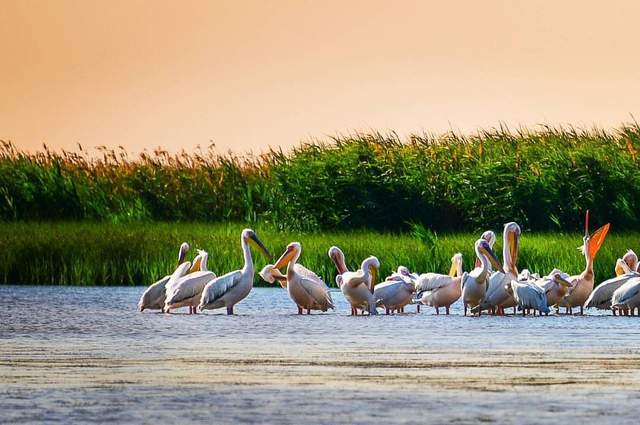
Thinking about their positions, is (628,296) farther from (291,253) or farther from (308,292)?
(291,253)

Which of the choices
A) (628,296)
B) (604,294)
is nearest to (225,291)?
(604,294)

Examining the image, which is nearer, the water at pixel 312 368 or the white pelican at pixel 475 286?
the water at pixel 312 368

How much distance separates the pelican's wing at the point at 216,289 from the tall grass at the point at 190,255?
4823mm

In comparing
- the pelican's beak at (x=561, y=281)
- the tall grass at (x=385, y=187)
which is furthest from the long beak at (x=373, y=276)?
the tall grass at (x=385, y=187)

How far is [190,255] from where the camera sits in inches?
877

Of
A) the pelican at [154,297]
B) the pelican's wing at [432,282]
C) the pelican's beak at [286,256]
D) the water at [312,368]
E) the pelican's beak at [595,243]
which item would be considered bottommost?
the water at [312,368]

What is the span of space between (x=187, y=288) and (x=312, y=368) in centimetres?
541

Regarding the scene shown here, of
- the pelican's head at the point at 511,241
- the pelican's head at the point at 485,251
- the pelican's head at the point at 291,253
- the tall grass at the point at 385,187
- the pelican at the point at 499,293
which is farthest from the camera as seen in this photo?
the tall grass at the point at 385,187

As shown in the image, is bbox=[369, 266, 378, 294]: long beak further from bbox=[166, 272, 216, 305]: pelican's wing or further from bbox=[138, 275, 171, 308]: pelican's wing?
bbox=[138, 275, 171, 308]: pelican's wing

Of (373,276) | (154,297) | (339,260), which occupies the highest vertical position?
(339,260)

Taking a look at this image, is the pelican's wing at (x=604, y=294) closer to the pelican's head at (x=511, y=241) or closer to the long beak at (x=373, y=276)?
the pelican's head at (x=511, y=241)

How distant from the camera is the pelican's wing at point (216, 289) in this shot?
15.5 m

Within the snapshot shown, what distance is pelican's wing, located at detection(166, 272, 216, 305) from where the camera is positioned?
15.6 metres

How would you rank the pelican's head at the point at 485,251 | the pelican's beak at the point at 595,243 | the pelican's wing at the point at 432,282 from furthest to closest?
the pelican's beak at the point at 595,243, the pelican's head at the point at 485,251, the pelican's wing at the point at 432,282
